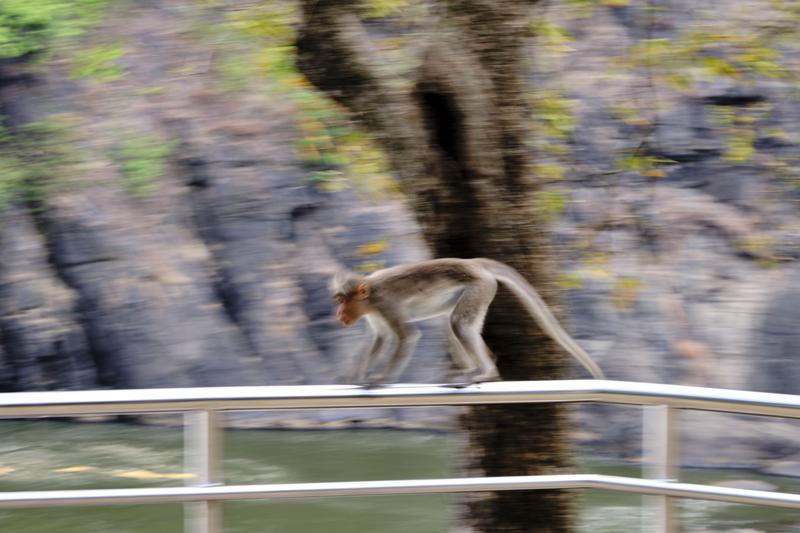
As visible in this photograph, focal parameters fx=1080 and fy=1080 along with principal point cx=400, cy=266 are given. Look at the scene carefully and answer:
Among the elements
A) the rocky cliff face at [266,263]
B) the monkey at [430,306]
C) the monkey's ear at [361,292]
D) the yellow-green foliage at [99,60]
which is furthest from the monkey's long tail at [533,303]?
the rocky cliff face at [266,263]

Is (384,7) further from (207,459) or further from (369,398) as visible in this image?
(207,459)

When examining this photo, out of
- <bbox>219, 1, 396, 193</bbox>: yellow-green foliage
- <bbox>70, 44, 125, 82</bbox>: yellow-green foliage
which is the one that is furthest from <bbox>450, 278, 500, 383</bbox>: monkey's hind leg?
<bbox>70, 44, 125, 82</bbox>: yellow-green foliage

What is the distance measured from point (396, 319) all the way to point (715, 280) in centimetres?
1112

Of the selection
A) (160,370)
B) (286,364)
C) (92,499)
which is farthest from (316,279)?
(92,499)

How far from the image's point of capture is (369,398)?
3.05 metres

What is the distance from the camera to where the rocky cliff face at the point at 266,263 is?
1357 centimetres

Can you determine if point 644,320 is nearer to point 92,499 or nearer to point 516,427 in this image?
point 516,427

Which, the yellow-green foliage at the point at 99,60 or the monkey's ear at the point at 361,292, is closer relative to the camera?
the monkey's ear at the point at 361,292

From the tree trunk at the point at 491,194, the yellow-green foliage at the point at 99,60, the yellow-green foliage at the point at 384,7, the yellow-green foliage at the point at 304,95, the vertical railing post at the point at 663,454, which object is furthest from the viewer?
the yellow-green foliage at the point at 99,60

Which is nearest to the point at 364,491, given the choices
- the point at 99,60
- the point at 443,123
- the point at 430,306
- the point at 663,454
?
the point at 663,454

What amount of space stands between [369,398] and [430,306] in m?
1.10

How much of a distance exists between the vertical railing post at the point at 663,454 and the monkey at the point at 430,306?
0.65 metres

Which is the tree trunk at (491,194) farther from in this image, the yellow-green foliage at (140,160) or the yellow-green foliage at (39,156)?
the yellow-green foliage at (39,156)

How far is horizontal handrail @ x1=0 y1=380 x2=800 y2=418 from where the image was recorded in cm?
288
